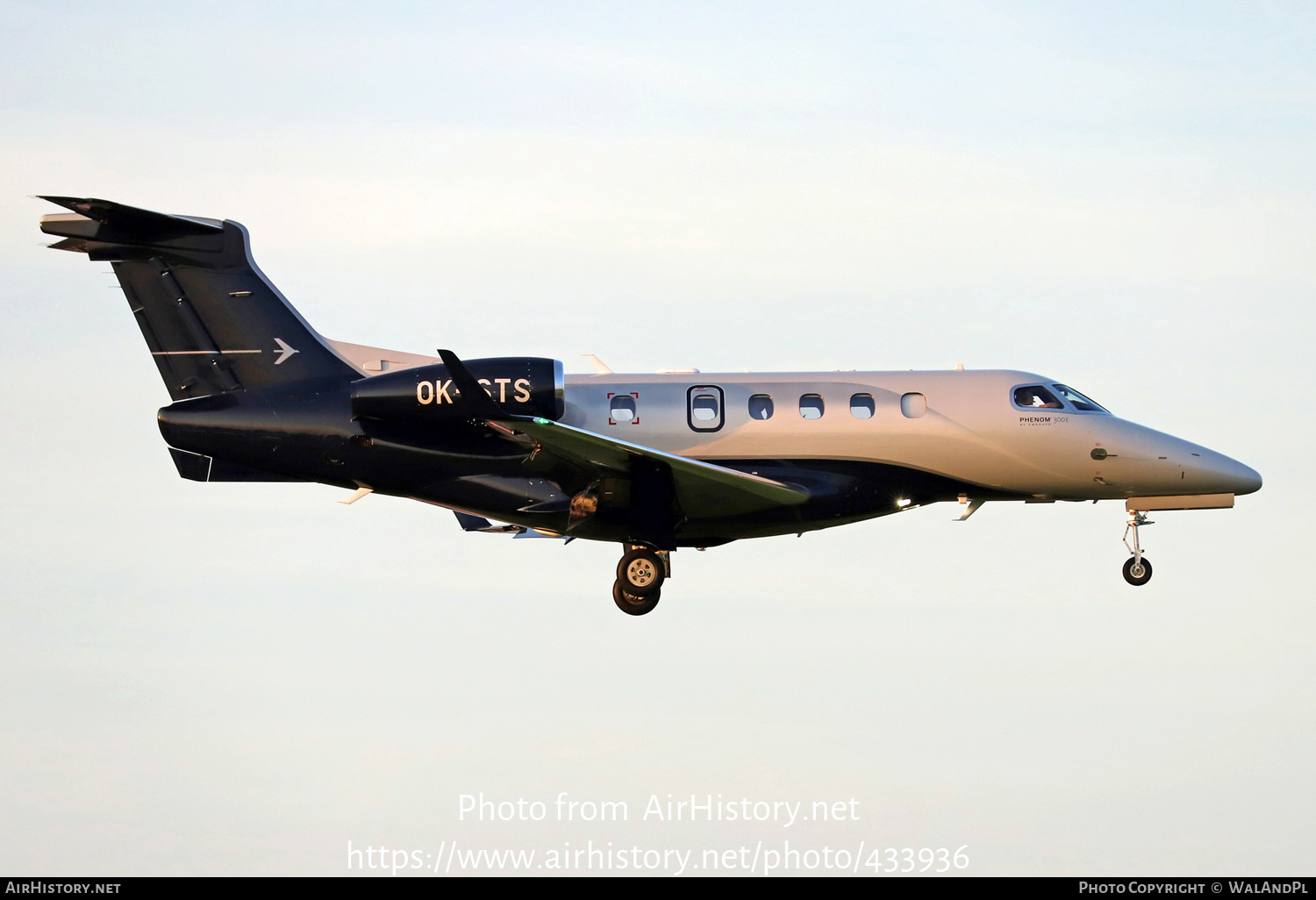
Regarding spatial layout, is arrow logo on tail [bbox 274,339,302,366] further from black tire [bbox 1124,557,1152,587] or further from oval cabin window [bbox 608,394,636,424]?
black tire [bbox 1124,557,1152,587]

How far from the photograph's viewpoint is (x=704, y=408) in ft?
76.3

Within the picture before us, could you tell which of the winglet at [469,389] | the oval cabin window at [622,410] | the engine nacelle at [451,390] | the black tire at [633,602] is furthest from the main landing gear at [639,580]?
the winglet at [469,389]

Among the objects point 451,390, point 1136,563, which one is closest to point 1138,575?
point 1136,563

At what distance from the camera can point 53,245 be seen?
22.3 m

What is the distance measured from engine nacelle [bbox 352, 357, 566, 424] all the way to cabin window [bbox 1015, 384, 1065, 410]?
720 centimetres

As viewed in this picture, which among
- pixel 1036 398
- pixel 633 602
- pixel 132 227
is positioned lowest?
pixel 633 602

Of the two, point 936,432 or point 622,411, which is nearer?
point 622,411

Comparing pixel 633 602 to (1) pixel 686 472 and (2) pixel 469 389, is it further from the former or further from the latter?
(2) pixel 469 389

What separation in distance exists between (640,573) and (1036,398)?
6585 mm

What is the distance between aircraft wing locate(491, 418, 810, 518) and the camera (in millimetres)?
20578

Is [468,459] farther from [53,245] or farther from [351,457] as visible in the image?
[53,245]

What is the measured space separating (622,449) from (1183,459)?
9020mm

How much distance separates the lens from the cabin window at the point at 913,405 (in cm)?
2358

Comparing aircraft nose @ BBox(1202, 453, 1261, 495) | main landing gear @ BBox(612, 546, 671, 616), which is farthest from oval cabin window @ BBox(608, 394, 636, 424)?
aircraft nose @ BBox(1202, 453, 1261, 495)
